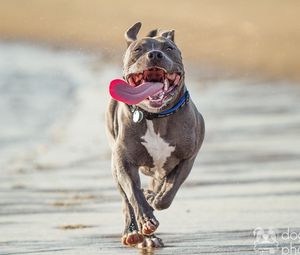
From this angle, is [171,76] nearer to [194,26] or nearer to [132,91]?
[132,91]

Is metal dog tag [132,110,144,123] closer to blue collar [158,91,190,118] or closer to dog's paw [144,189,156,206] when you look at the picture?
blue collar [158,91,190,118]

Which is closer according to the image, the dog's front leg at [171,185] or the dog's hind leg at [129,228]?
the dog's hind leg at [129,228]

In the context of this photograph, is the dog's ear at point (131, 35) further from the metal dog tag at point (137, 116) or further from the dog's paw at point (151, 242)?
the dog's paw at point (151, 242)

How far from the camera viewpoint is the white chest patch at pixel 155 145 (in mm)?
10672

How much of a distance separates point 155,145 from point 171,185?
0.35 metres

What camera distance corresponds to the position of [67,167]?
15.1 m

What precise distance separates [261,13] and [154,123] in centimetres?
1925

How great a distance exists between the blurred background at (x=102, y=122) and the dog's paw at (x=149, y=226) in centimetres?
17

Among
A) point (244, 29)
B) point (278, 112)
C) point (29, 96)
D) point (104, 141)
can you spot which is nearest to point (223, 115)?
point (278, 112)

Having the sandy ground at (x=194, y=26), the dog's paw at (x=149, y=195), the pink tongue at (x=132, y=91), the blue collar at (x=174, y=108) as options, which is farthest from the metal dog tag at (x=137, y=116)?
the sandy ground at (x=194, y=26)

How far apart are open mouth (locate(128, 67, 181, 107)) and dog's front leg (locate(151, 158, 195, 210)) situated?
25.1 inches

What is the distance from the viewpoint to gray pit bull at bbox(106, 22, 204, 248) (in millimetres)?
10383

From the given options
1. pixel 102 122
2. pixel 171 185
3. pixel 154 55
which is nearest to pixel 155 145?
pixel 171 185

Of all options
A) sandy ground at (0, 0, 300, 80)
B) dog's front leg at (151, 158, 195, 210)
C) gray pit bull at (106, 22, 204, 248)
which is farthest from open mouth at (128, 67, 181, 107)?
sandy ground at (0, 0, 300, 80)
